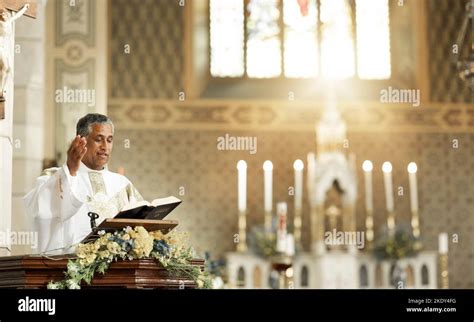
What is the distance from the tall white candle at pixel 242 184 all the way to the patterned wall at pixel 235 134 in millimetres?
88

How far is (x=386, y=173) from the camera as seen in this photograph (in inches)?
639

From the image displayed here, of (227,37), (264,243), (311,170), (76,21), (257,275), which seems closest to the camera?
(76,21)

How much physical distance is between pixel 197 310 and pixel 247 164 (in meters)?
11.2

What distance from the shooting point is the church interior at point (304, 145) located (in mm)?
15484

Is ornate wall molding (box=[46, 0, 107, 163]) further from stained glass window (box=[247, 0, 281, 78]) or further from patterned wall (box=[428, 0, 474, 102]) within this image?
patterned wall (box=[428, 0, 474, 102])

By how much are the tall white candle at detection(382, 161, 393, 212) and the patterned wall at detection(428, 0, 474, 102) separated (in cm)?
130

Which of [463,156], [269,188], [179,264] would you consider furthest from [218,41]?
[179,264]

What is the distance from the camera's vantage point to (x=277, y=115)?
53.2ft

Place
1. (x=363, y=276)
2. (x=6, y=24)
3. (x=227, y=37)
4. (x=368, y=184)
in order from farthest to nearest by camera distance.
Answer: (x=227, y=37) → (x=368, y=184) → (x=363, y=276) → (x=6, y=24)

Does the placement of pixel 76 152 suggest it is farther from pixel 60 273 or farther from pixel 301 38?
pixel 301 38

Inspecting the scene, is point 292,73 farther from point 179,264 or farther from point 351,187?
point 179,264

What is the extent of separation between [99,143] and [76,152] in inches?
21.5

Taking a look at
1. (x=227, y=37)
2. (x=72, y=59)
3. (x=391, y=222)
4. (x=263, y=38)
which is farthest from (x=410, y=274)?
(x=72, y=59)

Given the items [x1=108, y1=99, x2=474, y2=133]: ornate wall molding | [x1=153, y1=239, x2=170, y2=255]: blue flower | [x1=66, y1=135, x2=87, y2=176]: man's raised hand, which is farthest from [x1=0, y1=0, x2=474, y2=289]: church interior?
[x1=153, y1=239, x2=170, y2=255]: blue flower
